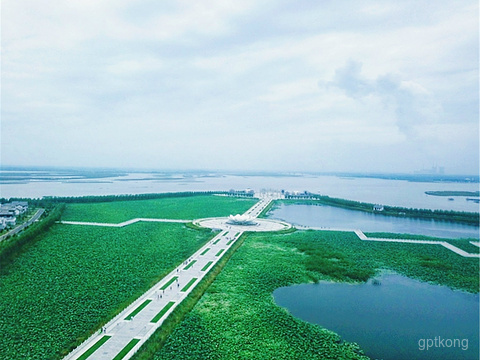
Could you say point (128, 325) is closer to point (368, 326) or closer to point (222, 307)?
point (222, 307)

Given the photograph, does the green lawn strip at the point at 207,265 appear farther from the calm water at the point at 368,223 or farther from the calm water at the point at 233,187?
the calm water at the point at 233,187

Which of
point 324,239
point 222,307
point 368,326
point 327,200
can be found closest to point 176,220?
point 324,239

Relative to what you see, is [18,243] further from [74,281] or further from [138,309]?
[138,309]

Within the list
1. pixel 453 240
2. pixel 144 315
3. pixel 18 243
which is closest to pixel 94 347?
pixel 144 315

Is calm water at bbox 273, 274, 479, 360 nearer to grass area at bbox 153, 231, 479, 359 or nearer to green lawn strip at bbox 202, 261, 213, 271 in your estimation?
→ grass area at bbox 153, 231, 479, 359

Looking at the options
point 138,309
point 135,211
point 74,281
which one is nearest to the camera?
point 138,309

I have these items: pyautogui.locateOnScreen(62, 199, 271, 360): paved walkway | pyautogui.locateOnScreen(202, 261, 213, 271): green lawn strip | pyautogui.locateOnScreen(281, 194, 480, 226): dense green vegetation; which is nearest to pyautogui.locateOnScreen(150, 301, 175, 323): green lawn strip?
pyautogui.locateOnScreen(62, 199, 271, 360): paved walkway
